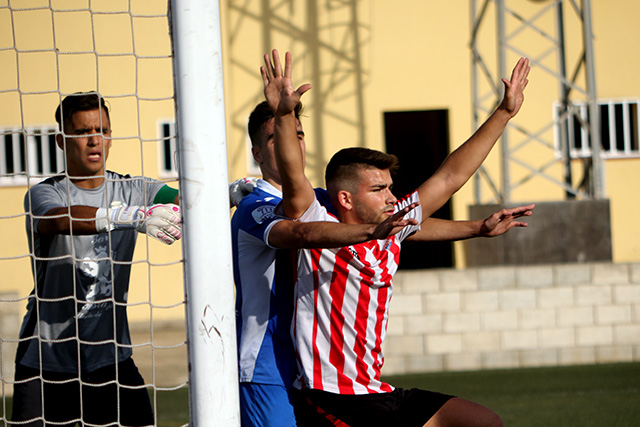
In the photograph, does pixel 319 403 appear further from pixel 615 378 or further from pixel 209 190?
pixel 615 378

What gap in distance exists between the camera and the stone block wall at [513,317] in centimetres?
662

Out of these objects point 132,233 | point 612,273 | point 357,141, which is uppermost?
point 357,141

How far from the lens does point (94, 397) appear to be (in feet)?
10.3

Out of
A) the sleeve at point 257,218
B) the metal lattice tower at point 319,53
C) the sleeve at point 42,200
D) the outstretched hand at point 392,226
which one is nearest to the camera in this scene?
the outstretched hand at point 392,226

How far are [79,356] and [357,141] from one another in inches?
313

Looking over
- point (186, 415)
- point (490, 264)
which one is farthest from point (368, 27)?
point (186, 415)

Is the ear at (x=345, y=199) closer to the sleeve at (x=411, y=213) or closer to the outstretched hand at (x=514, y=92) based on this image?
the sleeve at (x=411, y=213)

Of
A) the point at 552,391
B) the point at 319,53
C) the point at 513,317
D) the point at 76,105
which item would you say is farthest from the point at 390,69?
the point at 76,105

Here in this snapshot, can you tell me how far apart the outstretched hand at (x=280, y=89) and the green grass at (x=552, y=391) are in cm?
344

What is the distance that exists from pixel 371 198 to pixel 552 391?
3847mm

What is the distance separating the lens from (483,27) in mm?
10531

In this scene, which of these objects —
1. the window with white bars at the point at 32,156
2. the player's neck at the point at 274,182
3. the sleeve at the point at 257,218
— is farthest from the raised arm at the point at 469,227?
the window with white bars at the point at 32,156

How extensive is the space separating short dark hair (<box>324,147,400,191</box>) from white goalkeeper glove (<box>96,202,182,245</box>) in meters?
0.59

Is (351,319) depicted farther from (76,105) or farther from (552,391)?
(552,391)
